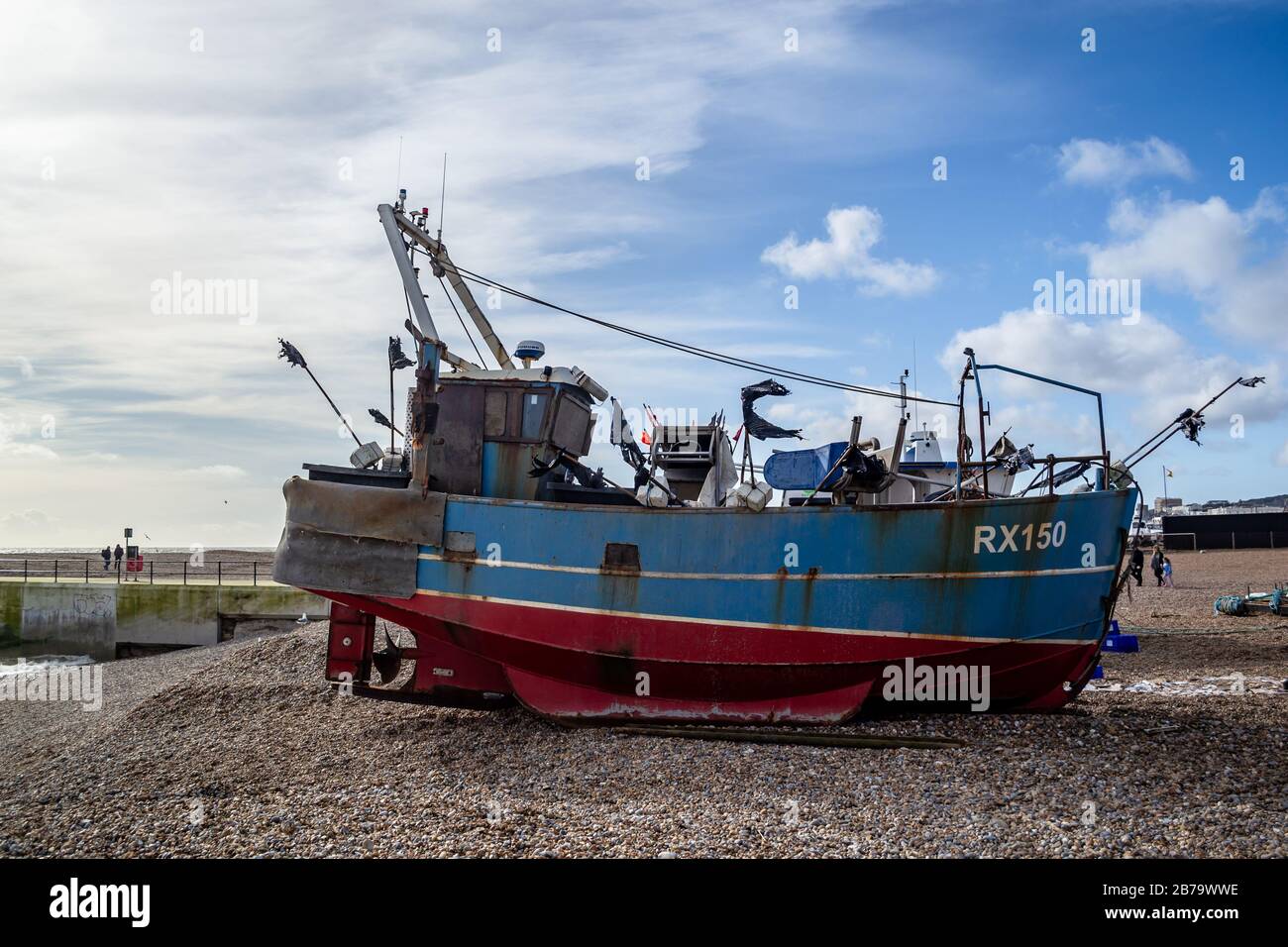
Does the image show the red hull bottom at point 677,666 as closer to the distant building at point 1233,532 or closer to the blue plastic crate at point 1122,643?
the blue plastic crate at point 1122,643

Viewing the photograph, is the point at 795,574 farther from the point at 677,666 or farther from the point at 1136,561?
the point at 1136,561

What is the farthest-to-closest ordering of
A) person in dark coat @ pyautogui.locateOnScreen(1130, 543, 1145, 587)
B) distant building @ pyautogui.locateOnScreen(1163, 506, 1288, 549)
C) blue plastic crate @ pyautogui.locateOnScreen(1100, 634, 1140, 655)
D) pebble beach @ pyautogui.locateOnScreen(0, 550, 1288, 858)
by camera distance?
distant building @ pyautogui.locateOnScreen(1163, 506, 1288, 549) < blue plastic crate @ pyautogui.locateOnScreen(1100, 634, 1140, 655) < person in dark coat @ pyautogui.locateOnScreen(1130, 543, 1145, 587) < pebble beach @ pyautogui.locateOnScreen(0, 550, 1288, 858)

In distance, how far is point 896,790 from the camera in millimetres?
8383

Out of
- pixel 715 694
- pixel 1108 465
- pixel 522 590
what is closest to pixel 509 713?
pixel 522 590

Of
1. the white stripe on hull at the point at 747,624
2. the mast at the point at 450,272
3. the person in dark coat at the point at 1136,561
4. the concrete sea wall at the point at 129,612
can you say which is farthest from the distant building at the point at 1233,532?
the mast at the point at 450,272

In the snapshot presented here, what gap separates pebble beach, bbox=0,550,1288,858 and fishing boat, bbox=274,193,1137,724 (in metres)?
0.69

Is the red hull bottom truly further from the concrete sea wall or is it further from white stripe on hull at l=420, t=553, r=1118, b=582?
the concrete sea wall

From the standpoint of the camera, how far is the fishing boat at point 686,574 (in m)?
10.8

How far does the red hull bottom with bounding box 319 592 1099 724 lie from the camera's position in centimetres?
1095

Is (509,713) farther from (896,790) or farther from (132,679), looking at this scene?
(132,679)

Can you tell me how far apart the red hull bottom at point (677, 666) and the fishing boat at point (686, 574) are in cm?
3

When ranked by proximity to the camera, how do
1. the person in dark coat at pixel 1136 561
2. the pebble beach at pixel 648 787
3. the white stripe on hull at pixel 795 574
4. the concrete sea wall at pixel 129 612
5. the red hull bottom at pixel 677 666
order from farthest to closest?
the concrete sea wall at pixel 129 612 → the person in dark coat at pixel 1136 561 → the red hull bottom at pixel 677 666 → the white stripe on hull at pixel 795 574 → the pebble beach at pixel 648 787

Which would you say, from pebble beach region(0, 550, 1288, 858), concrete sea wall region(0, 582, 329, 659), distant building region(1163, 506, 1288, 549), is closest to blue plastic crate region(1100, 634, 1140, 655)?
pebble beach region(0, 550, 1288, 858)

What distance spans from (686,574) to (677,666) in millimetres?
1110
